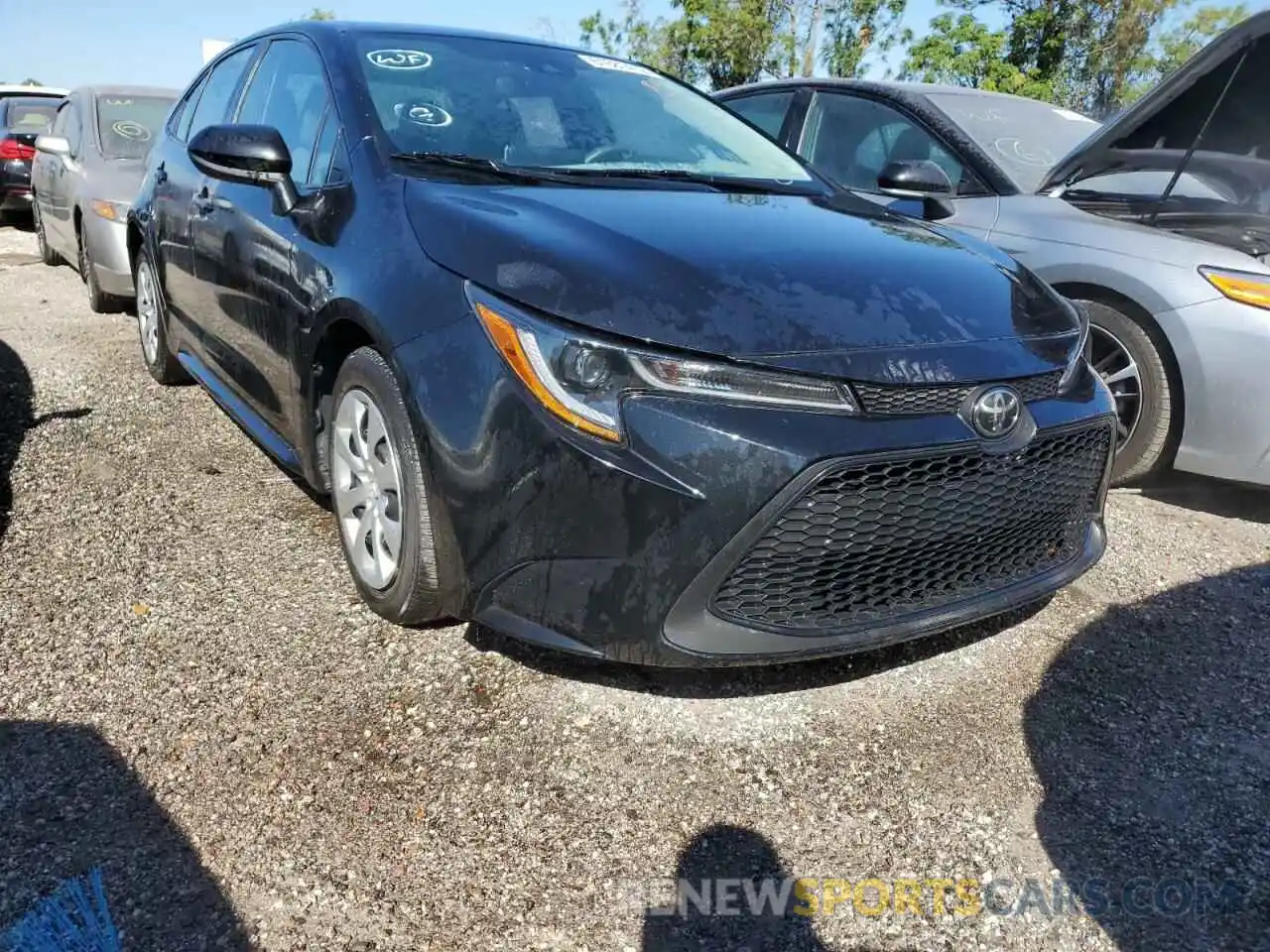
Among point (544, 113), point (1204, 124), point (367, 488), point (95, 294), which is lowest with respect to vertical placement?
point (95, 294)

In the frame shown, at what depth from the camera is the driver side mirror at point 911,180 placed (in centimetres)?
364

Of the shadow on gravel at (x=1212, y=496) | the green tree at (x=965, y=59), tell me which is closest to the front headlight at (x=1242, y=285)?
the shadow on gravel at (x=1212, y=496)

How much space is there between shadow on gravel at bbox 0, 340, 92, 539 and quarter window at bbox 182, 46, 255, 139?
1403mm

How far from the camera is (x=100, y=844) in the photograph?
1897mm

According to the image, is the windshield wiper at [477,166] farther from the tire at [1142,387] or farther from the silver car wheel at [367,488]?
the tire at [1142,387]

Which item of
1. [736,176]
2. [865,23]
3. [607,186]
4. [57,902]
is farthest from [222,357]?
[865,23]

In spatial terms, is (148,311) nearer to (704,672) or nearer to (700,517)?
(704,672)

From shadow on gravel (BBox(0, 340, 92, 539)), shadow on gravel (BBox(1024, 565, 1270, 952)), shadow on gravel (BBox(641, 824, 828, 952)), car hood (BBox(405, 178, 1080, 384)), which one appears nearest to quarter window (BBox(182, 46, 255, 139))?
shadow on gravel (BBox(0, 340, 92, 539))

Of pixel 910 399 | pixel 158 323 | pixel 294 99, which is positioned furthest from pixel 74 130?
pixel 910 399

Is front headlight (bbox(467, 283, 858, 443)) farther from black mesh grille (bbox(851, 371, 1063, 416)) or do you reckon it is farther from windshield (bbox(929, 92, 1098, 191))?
windshield (bbox(929, 92, 1098, 191))

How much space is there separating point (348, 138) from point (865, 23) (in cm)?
2405

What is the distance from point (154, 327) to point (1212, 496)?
15.8ft

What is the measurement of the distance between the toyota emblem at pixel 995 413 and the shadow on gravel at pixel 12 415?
118 inches

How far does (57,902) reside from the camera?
1749 millimetres
